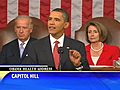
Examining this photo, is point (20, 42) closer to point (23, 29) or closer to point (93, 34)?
point (23, 29)

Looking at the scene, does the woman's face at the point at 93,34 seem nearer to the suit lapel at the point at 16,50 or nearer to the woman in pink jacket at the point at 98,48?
the woman in pink jacket at the point at 98,48

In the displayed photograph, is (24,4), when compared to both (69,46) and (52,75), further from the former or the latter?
(52,75)

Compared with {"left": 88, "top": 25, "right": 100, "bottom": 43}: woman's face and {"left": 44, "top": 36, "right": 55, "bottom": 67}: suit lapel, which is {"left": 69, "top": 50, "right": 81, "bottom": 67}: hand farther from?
{"left": 88, "top": 25, "right": 100, "bottom": 43}: woman's face

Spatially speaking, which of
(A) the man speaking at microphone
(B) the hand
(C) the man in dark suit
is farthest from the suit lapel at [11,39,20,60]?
(B) the hand

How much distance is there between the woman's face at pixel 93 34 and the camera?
7.16 feet

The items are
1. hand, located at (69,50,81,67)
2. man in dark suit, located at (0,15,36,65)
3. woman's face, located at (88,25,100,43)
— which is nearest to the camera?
hand, located at (69,50,81,67)

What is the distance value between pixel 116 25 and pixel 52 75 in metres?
1.39

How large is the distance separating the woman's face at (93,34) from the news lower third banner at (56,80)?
0.70 metres

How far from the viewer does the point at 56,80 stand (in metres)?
1.49

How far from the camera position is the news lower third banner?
58.5 inches

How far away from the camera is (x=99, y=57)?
213 centimetres

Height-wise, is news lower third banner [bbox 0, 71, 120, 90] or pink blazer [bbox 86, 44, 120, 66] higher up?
pink blazer [bbox 86, 44, 120, 66]

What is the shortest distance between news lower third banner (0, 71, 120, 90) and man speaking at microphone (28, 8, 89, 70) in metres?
0.08

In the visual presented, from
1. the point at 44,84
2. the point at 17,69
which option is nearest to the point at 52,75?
the point at 44,84
